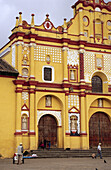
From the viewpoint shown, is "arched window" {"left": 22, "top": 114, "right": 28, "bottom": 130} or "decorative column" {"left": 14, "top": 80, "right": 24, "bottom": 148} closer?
"decorative column" {"left": 14, "top": 80, "right": 24, "bottom": 148}

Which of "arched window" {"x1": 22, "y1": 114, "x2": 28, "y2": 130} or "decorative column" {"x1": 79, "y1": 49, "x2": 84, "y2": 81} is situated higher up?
"decorative column" {"x1": 79, "y1": 49, "x2": 84, "y2": 81}

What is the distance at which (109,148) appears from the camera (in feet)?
108

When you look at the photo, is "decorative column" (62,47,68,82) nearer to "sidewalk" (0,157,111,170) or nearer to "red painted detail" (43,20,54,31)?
"red painted detail" (43,20,54,31)

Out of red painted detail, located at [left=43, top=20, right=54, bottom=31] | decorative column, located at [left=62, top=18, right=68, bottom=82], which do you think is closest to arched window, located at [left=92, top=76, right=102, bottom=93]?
decorative column, located at [left=62, top=18, right=68, bottom=82]

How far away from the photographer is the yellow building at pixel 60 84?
29.8 meters

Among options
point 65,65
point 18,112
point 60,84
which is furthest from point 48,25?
point 18,112

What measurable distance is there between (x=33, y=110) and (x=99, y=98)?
7.50m

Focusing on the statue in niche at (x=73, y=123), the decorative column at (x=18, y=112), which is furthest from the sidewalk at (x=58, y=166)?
the statue in niche at (x=73, y=123)

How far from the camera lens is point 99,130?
3338cm

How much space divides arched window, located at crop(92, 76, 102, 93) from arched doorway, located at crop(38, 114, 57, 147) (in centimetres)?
572

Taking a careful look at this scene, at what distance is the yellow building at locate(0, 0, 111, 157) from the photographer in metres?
29.8

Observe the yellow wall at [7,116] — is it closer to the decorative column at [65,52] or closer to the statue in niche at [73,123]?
the decorative column at [65,52]

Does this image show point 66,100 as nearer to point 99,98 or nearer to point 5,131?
point 99,98

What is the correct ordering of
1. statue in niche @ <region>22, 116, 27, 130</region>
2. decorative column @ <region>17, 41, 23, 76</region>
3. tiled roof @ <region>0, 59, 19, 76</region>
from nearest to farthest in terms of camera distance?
tiled roof @ <region>0, 59, 19, 76</region>
statue in niche @ <region>22, 116, 27, 130</region>
decorative column @ <region>17, 41, 23, 76</region>
